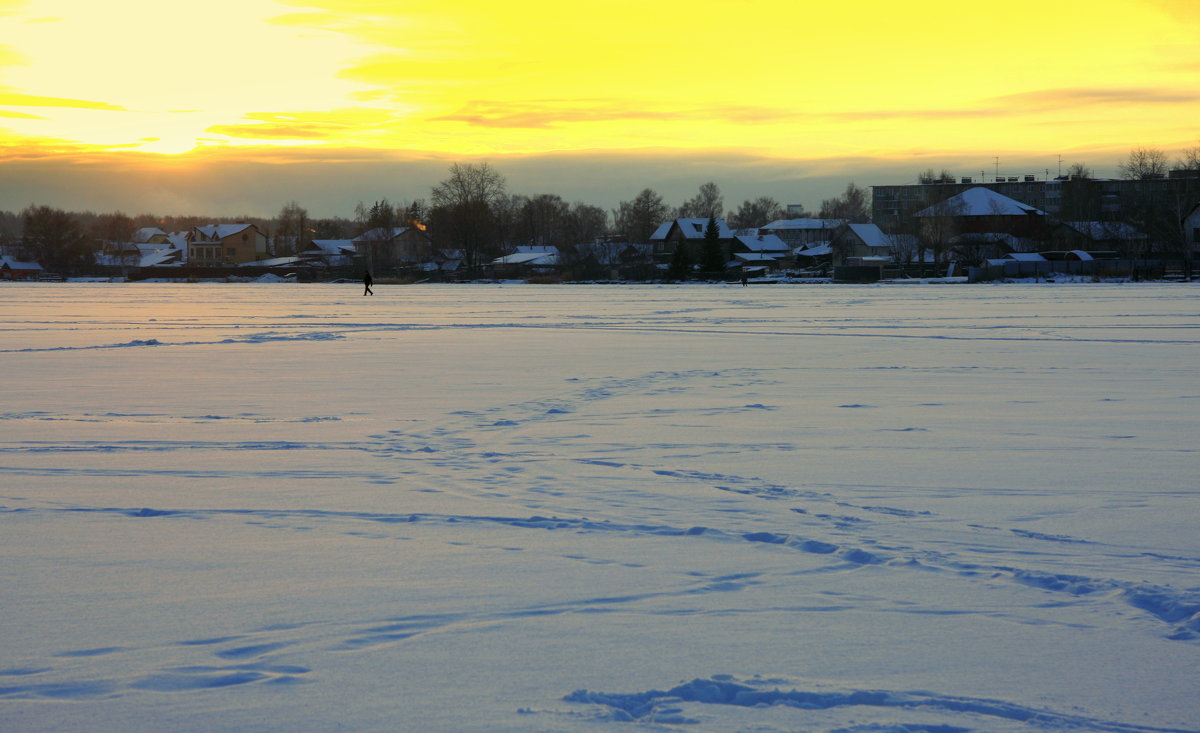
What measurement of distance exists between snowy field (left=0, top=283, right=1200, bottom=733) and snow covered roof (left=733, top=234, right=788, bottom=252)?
4363 inches

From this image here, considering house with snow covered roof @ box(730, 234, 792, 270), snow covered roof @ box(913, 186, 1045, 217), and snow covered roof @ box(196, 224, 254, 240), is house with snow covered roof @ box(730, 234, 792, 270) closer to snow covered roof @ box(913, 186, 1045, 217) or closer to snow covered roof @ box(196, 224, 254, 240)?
snow covered roof @ box(913, 186, 1045, 217)

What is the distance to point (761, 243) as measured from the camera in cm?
12312

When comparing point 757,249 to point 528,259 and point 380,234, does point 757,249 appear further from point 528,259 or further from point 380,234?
point 380,234

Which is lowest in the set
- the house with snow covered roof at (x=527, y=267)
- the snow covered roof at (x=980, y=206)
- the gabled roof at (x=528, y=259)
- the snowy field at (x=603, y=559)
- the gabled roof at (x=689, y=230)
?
the snowy field at (x=603, y=559)

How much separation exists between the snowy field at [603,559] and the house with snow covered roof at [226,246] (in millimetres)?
136029

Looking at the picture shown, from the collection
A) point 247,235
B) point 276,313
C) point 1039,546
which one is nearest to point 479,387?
point 1039,546

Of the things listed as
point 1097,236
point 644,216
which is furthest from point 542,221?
point 1097,236

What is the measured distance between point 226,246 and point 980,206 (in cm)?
8886

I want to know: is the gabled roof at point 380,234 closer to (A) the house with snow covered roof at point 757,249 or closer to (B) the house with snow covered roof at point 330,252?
(B) the house with snow covered roof at point 330,252

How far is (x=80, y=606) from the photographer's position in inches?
169

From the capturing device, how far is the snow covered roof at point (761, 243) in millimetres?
121875

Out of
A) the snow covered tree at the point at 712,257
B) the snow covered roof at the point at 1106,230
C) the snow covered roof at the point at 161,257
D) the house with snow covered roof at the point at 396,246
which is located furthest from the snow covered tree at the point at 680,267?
the snow covered roof at the point at 161,257

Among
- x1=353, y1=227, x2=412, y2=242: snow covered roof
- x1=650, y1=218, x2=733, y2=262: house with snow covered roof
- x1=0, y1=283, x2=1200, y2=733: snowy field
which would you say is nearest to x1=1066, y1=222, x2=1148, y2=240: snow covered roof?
x1=650, y1=218, x2=733, y2=262: house with snow covered roof

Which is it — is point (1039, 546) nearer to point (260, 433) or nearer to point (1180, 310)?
point (260, 433)
